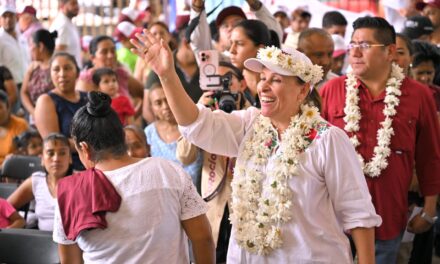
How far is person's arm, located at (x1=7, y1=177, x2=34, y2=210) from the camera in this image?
612 cm

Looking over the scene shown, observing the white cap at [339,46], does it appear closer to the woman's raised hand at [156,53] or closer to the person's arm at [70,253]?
the woman's raised hand at [156,53]

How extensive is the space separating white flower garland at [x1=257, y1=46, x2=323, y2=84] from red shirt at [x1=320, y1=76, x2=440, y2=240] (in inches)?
47.8

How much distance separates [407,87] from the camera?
4.88 m

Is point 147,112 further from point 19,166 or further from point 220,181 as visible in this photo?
point 220,181

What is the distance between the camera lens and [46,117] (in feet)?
22.4

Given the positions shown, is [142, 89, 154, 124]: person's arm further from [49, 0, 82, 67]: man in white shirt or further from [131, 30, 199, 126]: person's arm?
[131, 30, 199, 126]: person's arm

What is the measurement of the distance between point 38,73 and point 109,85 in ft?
4.43

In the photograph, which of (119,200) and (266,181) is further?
(266,181)

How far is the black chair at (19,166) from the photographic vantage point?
22.9 feet

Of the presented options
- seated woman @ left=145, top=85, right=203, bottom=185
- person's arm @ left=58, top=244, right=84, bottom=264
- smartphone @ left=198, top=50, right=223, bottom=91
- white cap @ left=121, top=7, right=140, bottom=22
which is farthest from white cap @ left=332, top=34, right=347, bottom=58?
person's arm @ left=58, top=244, right=84, bottom=264

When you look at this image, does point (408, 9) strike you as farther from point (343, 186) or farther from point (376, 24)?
point (343, 186)

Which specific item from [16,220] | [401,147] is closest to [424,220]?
[401,147]

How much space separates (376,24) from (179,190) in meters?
1.82

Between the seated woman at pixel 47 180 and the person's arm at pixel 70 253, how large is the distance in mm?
2364
